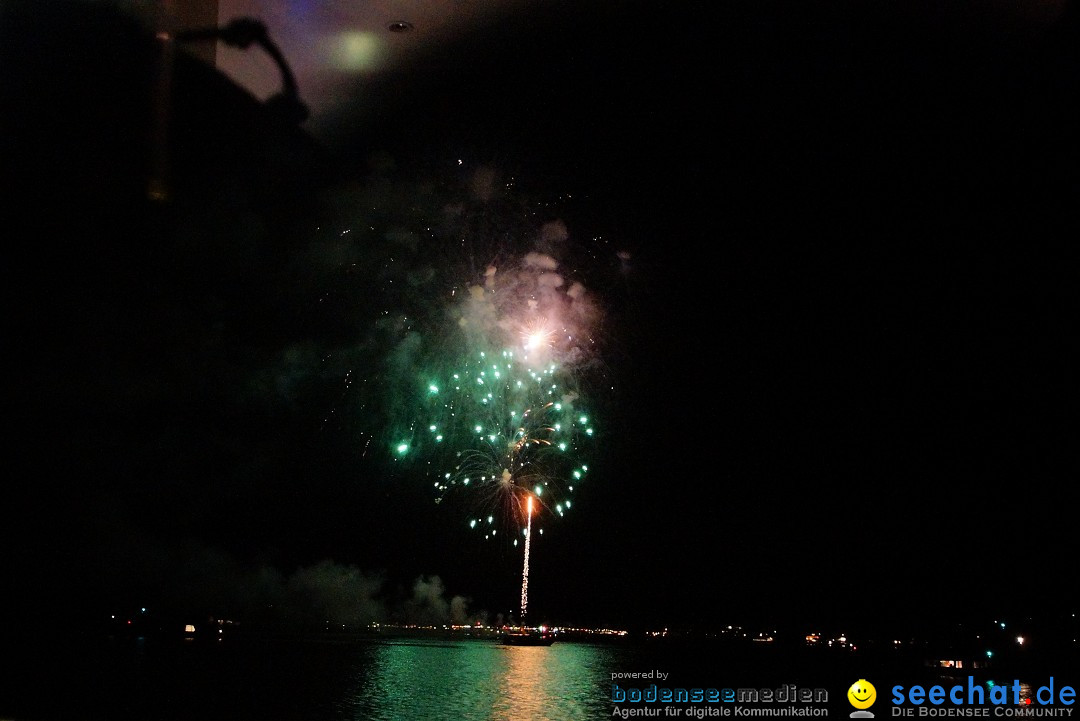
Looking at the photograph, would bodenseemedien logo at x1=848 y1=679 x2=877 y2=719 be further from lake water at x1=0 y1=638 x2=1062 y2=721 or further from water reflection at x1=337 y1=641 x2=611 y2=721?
water reflection at x1=337 y1=641 x2=611 y2=721

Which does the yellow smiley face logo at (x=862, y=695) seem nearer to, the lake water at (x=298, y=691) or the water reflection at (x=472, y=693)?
the lake water at (x=298, y=691)

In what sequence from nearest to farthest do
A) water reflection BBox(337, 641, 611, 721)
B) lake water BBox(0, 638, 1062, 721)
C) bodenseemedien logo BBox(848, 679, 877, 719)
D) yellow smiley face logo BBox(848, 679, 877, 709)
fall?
yellow smiley face logo BBox(848, 679, 877, 709) → bodenseemedien logo BBox(848, 679, 877, 719) → lake water BBox(0, 638, 1062, 721) → water reflection BBox(337, 641, 611, 721)

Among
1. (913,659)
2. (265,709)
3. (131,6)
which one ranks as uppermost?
(131,6)

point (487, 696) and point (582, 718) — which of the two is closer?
point (582, 718)

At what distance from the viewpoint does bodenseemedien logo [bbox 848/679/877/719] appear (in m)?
20.1

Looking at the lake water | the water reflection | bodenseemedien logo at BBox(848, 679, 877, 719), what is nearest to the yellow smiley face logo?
bodenseemedien logo at BBox(848, 679, 877, 719)

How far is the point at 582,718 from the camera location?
23312mm

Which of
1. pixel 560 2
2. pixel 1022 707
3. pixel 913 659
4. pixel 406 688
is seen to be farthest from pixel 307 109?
pixel 913 659

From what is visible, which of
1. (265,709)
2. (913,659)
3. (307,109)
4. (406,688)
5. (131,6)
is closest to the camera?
(131,6)

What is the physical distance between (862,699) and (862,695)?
0.11m

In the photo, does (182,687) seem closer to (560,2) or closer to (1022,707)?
(1022,707)

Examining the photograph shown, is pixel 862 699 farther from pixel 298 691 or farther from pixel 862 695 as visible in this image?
pixel 298 691

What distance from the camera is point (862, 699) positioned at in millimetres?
21062

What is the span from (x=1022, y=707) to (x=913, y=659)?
5218 centimetres
